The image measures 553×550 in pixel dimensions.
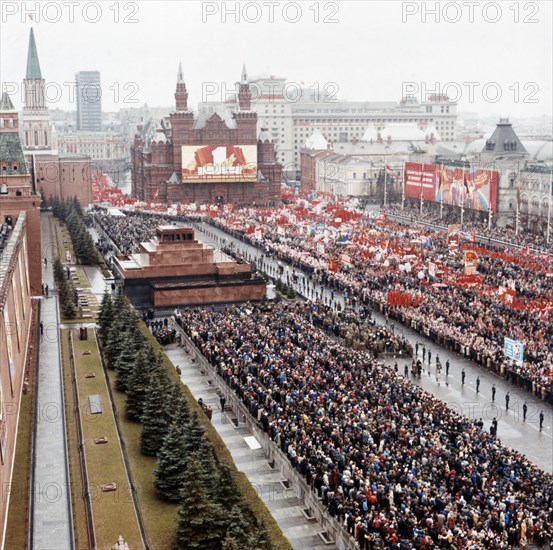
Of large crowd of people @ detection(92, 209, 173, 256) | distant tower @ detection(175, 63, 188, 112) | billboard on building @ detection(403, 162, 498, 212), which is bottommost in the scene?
large crowd of people @ detection(92, 209, 173, 256)

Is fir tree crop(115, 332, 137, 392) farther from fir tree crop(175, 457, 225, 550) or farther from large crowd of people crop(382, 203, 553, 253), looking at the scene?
large crowd of people crop(382, 203, 553, 253)

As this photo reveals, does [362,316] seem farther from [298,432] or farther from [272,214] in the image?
[272,214]

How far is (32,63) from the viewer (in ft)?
359

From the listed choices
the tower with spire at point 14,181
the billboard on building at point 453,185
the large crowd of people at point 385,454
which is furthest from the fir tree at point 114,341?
the billboard on building at point 453,185

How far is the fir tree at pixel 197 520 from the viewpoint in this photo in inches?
749

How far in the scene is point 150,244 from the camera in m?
54.6

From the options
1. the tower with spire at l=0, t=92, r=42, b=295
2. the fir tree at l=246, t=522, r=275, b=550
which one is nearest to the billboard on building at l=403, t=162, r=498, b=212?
the tower with spire at l=0, t=92, r=42, b=295

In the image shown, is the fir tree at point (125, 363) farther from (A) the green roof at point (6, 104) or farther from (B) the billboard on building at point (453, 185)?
(B) the billboard on building at point (453, 185)

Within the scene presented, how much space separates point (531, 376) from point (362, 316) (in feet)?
42.4

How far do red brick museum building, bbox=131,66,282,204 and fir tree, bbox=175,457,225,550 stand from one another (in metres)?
90.6

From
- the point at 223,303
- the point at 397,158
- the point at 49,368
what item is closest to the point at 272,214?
the point at 223,303

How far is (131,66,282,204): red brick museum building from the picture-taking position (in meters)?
109

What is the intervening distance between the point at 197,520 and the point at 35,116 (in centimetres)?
10108

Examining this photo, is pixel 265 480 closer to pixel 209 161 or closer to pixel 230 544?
pixel 230 544
